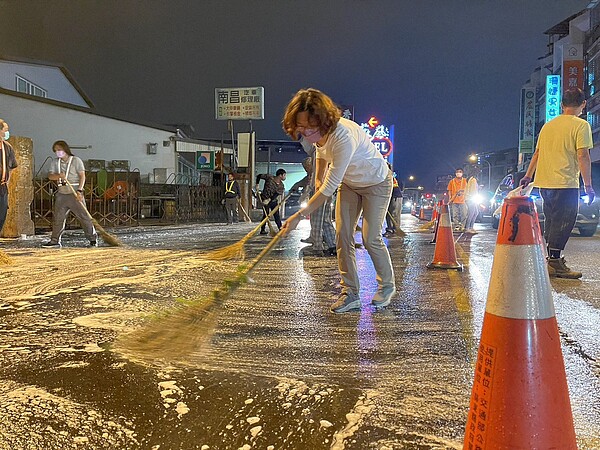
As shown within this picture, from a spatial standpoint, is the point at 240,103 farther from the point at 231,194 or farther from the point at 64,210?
the point at 64,210

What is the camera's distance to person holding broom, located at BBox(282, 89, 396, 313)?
369 cm

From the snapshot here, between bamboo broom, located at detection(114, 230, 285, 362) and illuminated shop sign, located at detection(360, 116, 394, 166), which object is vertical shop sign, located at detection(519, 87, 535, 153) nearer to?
illuminated shop sign, located at detection(360, 116, 394, 166)

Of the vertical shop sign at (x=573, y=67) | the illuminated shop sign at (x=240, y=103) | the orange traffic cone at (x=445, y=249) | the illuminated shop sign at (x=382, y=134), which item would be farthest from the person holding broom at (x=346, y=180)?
the vertical shop sign at (x=573, y=67)

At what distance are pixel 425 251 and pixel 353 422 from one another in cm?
710

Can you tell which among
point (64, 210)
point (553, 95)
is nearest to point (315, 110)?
point (64, 210)

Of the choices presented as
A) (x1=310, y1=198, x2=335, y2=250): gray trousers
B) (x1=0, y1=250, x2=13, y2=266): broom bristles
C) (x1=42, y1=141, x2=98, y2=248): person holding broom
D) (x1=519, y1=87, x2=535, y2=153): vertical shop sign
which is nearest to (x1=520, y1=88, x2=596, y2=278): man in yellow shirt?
(x1=310, y1=198, x2=335, y2=250): gray trousers

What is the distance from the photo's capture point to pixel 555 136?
541 centimetres

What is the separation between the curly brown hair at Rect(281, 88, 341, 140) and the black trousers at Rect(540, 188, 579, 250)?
2963mm

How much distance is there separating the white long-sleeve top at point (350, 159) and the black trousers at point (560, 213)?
92.9 inches

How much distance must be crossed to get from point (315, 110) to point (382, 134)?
2358cm

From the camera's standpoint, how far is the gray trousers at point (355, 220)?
412 centimetres

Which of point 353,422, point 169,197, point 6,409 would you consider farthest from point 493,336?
point 169,197

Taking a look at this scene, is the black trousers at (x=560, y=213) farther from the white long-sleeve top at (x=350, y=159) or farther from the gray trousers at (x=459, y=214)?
the gray trousers at (x=459, y=214)

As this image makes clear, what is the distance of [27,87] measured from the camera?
84.2 ft
